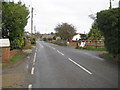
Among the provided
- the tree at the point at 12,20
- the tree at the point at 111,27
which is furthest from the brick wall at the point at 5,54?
the tree at the point at 111,27

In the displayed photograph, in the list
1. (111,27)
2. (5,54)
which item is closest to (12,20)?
(5,54)

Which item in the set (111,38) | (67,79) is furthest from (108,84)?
(111,38)

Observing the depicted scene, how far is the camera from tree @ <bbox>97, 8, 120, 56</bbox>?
50.5 ft

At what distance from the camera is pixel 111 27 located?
16016 mm

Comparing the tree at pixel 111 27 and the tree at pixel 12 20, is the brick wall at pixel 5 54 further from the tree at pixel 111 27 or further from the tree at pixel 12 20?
the tree at pixel 111 27

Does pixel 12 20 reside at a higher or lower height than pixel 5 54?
higher

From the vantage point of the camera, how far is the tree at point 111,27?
606 inches

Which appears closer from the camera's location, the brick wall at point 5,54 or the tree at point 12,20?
the brick wall at point 5,54

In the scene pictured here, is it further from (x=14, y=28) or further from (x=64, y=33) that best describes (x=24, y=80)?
(x=64, y=33)

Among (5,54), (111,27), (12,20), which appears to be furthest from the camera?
(12,20)

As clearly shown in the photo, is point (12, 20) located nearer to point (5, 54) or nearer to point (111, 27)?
point (5, 54)

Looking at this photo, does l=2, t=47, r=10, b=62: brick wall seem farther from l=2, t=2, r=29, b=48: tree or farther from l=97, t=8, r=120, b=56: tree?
l=97, t=8, r=120, b=56: tree

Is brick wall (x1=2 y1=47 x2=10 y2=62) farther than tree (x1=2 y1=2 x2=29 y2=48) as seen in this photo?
No

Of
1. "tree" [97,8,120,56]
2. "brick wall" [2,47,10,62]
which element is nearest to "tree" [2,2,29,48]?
"brick wall" [2,47,10,62]
